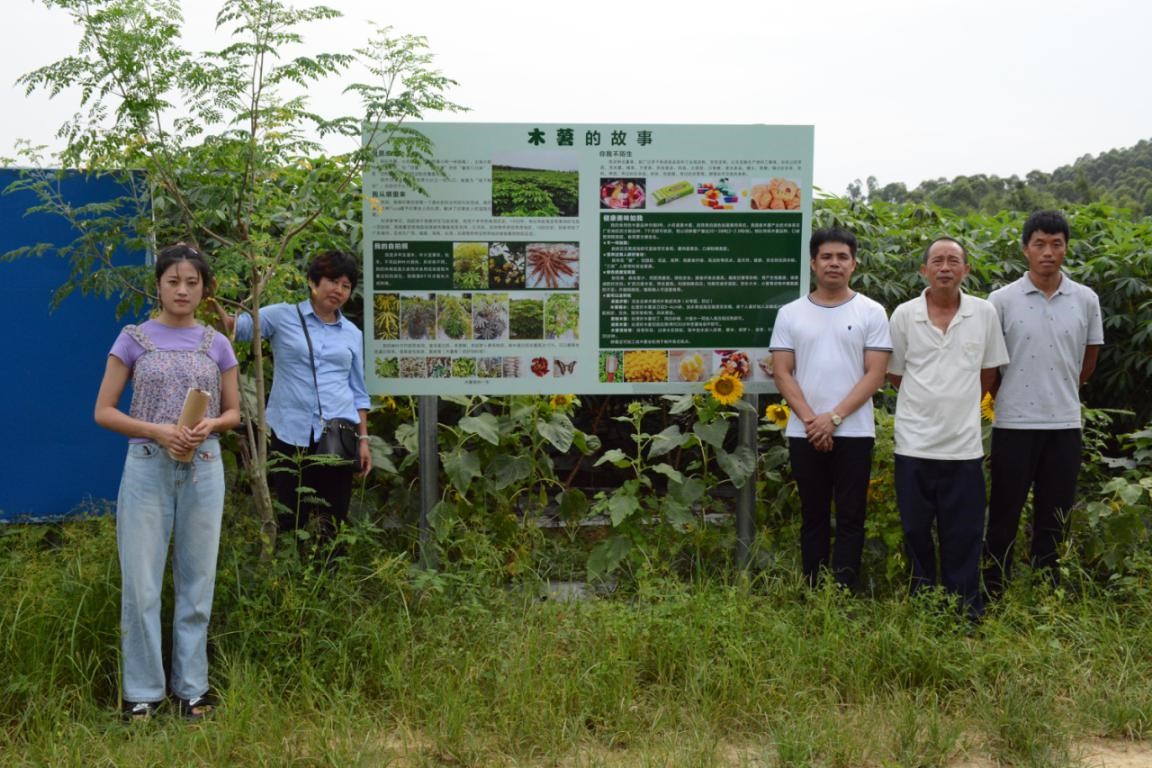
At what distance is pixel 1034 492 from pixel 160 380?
11.8 ft

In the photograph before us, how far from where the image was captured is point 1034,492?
4.69 metres

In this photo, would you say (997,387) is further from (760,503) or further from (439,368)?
(439,368)

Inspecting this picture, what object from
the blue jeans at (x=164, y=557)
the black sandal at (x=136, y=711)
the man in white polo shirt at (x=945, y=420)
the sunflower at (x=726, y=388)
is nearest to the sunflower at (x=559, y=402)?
the sunflower at (x=726, y=388)

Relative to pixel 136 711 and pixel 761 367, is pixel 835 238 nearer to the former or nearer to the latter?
pixel 761 367

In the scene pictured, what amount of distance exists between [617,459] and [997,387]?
5.58ft

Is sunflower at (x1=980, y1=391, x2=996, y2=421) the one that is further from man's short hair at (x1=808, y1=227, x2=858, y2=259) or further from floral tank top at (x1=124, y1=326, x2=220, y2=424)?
floral tank top at (x1=124, y1=326, x2=220, y2=424)

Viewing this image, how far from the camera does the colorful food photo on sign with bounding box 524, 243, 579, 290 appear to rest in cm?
488

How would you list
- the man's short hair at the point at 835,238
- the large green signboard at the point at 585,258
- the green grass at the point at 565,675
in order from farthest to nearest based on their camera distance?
the large green signboard at the point at 585,258 → the man's short hair at the point at 835,238 → the green grass at the point at 565,675

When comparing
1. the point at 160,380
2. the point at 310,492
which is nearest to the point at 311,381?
the point at 310,492

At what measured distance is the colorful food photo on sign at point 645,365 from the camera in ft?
16.3

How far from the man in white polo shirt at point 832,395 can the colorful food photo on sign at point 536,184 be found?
1122 mm

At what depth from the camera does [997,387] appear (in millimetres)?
4652

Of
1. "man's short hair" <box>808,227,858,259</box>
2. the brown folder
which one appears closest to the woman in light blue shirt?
the brown folder

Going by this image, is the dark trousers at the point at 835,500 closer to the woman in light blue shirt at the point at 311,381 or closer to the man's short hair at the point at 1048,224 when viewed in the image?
the man's short hair at the point at 1048,224
